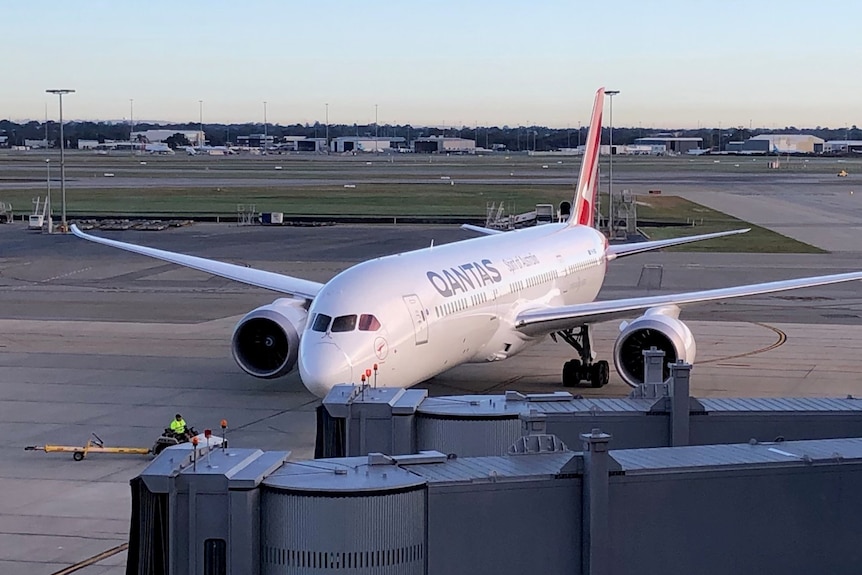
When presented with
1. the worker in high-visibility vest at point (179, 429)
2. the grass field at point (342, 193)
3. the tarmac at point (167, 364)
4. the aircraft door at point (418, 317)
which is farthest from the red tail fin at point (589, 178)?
the grass field at point (342, 193)

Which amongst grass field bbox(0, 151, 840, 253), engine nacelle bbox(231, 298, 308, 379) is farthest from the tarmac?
grass field bbox(0, 151, 840, 253)

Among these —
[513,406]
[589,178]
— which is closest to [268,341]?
[589,178]

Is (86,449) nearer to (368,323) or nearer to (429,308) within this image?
(368,323)

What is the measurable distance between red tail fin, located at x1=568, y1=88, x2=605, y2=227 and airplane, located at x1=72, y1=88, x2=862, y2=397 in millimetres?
2402

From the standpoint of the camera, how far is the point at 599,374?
103 ft

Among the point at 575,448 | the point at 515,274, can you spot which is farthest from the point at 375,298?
the point at 575,448

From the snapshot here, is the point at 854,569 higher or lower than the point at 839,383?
higher

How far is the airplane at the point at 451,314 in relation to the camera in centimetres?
2414

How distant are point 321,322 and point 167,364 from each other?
10.2m

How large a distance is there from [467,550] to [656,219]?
8029 centimetres

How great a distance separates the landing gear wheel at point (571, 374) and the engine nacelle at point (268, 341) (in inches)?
253

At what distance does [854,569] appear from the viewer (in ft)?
34.4

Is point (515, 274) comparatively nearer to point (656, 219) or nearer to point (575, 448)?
point (575, 448)

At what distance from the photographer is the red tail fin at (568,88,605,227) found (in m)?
41.2
